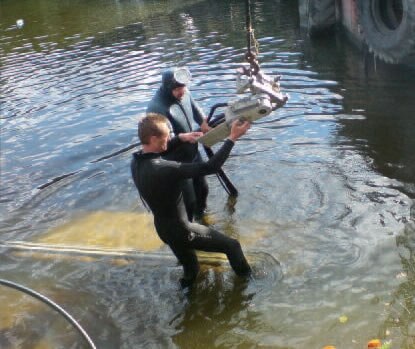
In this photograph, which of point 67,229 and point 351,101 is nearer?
point 67,229

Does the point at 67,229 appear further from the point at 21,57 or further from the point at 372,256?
the point at 21,57

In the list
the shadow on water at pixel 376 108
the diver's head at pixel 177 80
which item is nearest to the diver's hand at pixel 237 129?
the diver's head at pixel 177 80

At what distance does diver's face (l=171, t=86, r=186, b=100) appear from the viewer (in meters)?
5.92

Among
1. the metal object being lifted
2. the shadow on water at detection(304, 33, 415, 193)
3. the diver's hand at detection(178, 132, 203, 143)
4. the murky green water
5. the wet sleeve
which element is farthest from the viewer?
the shadow on water at detection(304, 33, 415, 193)

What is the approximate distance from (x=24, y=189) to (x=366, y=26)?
8352mm

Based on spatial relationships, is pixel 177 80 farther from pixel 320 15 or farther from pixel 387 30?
pixel 320 15

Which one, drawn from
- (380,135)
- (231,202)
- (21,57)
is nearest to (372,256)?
(231,202)

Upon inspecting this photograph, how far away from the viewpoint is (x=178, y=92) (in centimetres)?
595

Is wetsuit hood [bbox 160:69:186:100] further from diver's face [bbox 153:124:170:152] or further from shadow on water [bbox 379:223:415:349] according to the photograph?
shadow on water [bbox 379:223:415:349]

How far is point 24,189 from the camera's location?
8.59 metres

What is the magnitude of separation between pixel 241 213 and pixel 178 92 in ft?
6.01

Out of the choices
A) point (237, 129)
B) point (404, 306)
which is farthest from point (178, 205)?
point (404, 306)

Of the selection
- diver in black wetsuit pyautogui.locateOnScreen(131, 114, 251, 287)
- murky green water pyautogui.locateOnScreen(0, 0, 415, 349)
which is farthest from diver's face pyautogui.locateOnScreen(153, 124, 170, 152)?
murky green water pyautogui.locateOnScreen(0, 0, 415, 349)

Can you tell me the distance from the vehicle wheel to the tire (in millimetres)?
2906
